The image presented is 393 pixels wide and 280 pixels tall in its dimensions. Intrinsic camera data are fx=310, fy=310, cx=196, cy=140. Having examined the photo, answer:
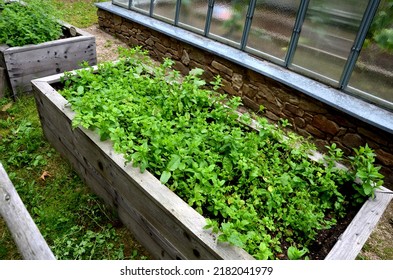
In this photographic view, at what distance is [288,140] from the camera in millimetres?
2531

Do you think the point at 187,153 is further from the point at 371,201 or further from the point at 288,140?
the point at 371,201

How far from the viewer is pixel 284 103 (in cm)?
423

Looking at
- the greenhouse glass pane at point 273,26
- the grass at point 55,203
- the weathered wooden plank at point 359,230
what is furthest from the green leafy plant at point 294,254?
the greenhouse glass pane at point 273,26

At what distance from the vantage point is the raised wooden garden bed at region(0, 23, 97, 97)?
3889 mm

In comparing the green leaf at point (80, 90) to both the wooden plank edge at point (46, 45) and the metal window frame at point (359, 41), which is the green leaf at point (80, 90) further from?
the metal window frame at point (359, 41)

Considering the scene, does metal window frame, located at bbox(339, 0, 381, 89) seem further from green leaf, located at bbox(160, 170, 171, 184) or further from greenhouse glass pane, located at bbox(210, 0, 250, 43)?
green leaf, located at bbox(160, 170, 171, 184)

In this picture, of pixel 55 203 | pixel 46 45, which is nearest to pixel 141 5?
pixel 46 45

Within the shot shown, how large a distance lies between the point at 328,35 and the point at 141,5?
3.77 m

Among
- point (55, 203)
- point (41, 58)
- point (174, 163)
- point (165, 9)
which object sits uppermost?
point (165, 9)

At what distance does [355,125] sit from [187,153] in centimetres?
240

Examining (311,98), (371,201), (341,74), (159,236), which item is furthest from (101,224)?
(341,74)

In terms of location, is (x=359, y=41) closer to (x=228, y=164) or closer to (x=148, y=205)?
(x=228, y=164)

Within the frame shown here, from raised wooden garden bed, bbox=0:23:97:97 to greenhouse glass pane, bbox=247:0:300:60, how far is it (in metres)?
2.36

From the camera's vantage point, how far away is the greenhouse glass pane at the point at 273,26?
4.02 metres
